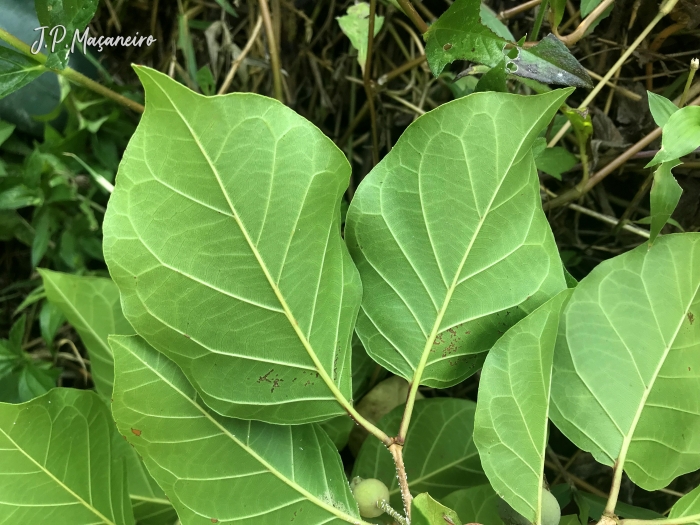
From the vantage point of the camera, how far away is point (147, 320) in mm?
412

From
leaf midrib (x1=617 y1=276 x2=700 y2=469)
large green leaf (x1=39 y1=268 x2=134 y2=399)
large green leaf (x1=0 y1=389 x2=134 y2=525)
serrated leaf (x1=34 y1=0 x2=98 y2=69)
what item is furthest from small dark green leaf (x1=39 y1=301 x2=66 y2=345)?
leaf midrib (x1=617 y1=276 x2=700 y2=469)

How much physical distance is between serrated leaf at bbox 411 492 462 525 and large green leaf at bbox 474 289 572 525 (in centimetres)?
7

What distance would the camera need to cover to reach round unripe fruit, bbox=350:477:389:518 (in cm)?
49

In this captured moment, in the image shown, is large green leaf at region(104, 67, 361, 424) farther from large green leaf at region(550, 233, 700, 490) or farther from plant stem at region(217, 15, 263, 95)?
plant stem at region(217, 15, 263, 95)

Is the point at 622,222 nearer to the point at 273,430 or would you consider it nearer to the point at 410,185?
the point at 410,185

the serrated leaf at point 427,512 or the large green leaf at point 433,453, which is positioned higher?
the serrated leaf at point 427,512

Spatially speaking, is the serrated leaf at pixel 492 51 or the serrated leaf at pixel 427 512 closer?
the serrated leaf at pixel 427 512

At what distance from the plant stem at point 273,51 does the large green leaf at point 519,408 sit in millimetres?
445

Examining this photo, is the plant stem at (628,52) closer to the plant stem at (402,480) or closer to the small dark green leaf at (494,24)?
the small dark green leaf at (494,24)

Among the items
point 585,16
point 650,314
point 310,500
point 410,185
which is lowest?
point 310,500

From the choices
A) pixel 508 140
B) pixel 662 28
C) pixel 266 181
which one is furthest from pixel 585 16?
pixel 266 181

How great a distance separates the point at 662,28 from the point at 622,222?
0.79 feet

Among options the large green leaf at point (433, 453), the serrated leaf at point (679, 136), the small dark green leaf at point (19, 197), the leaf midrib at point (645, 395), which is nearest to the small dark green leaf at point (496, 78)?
the serrated leaf at point (679, 136)

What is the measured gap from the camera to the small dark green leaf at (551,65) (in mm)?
487
